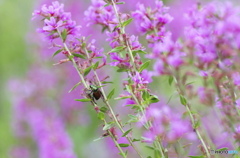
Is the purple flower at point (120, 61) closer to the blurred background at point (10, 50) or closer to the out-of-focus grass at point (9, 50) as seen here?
the blurred background at point (10, 50)

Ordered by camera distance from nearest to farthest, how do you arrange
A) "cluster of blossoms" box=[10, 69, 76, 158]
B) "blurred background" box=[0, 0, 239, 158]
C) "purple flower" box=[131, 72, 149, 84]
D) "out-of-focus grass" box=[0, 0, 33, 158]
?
"purple flower" box=[131, 72, 149, 84]
"cluster of blossoms" box=[10, 69, 76, 158]
"blurred background" box=[0, 0, 239, 158]
"out-of-focus grass" box=[0, 0, 33, 158]

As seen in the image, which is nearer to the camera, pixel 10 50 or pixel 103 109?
pixel 103 109

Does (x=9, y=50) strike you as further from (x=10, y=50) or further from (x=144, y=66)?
(x=144, y=66)

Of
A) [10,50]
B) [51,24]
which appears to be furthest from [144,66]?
[10,50]

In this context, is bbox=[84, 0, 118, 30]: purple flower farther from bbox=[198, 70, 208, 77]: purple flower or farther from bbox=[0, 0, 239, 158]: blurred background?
bbox=[0, 0, 239, 158]: blurred background

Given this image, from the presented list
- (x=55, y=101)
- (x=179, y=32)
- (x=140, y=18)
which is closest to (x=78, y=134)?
(x=55, y=101)

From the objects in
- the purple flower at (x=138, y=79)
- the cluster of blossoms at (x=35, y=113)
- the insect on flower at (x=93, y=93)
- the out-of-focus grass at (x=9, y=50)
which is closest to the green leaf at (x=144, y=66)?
the purple flower at (x=138, y=79)

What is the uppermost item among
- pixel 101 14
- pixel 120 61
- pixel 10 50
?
pixel 10 50

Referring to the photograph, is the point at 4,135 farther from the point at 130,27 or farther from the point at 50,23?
the point at 50,23

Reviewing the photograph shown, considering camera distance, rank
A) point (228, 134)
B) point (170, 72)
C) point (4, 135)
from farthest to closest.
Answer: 1. point (4, 135)
2. point (228, 134)
3. point (170, 72)

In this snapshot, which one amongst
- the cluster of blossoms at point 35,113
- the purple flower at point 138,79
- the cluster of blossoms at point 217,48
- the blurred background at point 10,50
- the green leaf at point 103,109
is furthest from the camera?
the blurred background at point 10,50

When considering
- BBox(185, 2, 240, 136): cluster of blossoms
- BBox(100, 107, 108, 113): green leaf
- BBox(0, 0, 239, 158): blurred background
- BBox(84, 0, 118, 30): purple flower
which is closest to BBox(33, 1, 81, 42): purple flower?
BBox(84, 0, 118, 30): purple flower
